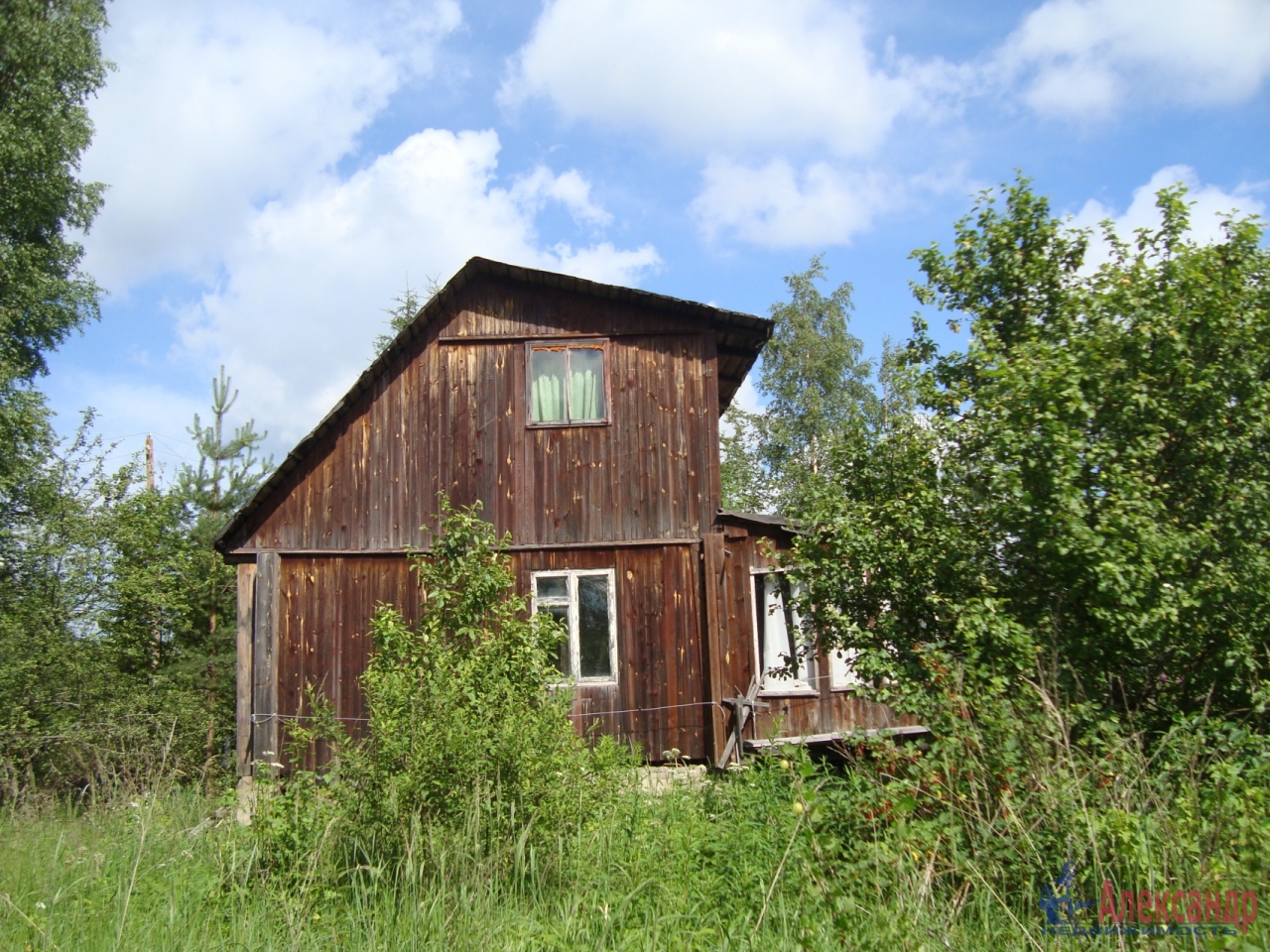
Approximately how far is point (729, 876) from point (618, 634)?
546 cm

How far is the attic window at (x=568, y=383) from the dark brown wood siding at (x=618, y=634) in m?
1.72

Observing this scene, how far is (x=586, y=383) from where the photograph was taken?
11.7 metres

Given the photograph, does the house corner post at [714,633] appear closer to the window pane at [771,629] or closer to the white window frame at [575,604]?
the window pane at [771,629]

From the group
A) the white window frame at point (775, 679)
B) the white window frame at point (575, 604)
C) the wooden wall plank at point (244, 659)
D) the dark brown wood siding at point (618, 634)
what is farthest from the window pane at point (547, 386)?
the wooden wall plank at point (244, 659)

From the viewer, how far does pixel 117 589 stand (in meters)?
18.1

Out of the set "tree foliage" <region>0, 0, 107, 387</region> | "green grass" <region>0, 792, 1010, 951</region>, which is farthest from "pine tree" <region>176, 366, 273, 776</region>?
"green grass" <region>0, 792, 1010, 951</region>

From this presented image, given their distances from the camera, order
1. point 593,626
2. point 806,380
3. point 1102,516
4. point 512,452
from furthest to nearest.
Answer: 1. point 806,380
2. point 512,452
3. point 593,626
4. point 1102,516

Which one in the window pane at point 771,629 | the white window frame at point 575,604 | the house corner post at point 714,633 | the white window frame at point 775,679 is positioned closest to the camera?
the house corner post at point 714,633

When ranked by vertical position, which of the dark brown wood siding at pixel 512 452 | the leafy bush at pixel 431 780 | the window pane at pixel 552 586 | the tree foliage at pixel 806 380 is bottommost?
the leafy bush at pixel 431 780

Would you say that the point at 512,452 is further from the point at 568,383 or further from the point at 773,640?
the point at 773,640

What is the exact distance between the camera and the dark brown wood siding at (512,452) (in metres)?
11.3

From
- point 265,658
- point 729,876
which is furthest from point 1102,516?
point 265,658

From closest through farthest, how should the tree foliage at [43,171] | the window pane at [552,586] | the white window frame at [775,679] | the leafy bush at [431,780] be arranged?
the leafy bush at [431,780] → the window pane at [552,586] → the white window frame at [775,679] → the tree foliage at [43,171]

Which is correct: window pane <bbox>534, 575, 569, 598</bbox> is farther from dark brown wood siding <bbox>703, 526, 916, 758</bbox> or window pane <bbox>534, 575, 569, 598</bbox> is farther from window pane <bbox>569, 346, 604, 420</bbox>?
window pane <bbox>569, 346, 604, 420</bbox>
